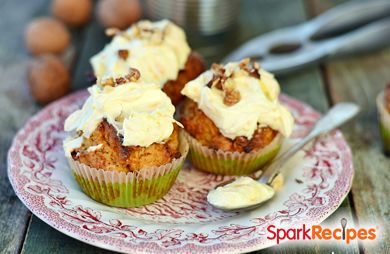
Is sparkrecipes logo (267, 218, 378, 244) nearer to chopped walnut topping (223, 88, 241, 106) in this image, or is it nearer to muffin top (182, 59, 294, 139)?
muffin top (182, 59, 294, 139)

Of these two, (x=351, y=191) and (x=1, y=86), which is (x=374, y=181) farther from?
(x=1, y=86)

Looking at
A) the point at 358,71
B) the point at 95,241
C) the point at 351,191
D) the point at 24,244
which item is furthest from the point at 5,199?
the point at 358,71

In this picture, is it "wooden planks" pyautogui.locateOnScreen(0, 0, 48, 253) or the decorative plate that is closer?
the decorative plate

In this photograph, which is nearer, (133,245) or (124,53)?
(133,245)

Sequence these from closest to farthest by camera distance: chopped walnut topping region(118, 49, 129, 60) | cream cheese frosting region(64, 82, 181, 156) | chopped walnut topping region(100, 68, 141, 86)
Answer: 1. cream cheese frosting region(64, 82, 181, 156)
2. chopped walnut topping region(100, 68, 141, 86)
3. chopped walnut topping region(118, 49, 129, 60)

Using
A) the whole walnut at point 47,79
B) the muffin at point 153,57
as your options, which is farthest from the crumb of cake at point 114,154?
the whole walnut at point 47,79

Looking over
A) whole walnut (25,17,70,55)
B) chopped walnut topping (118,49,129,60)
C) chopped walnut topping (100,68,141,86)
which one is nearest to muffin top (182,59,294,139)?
chopped walnut topping (100,68,141,86)
